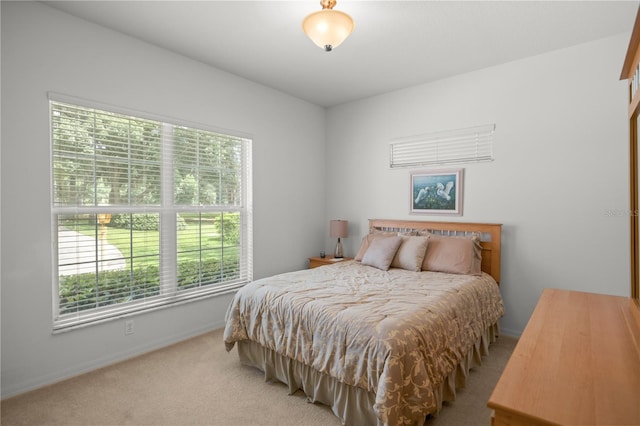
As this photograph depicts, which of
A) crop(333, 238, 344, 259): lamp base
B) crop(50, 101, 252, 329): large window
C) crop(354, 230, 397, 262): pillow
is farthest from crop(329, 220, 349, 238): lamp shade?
crop(50, 101, 252, 329): large window

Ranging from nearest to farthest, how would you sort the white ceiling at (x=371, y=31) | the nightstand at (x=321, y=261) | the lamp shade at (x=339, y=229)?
the white ceiling at (x=371, y=31)
the nightstand at (x=321, y=261)
the lamp shade at (x=339, y=229)

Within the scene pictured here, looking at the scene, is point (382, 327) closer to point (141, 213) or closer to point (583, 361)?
point (583, 361)

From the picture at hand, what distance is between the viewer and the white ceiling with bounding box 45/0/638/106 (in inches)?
99.2

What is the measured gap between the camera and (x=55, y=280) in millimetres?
2590

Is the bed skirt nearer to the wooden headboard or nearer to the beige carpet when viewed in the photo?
the beige carpet

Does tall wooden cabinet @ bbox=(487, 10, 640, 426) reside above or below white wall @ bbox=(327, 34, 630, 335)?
below

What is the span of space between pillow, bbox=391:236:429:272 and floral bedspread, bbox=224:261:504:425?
25cm

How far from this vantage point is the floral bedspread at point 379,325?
5.98 ft

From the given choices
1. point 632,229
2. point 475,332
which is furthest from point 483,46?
point 475,332

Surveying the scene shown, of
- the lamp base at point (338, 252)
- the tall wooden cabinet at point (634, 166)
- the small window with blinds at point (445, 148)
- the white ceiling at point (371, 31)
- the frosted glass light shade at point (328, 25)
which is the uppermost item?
the white ceiling at point (371, 31)

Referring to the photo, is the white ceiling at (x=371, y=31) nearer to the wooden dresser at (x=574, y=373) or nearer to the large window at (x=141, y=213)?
the large window at (x=141, y=213)

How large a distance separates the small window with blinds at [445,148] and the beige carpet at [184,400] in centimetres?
210

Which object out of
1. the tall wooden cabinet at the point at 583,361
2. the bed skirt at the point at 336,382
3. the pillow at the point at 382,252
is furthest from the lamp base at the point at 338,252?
the tall wooden cabinet at the point at 583,361

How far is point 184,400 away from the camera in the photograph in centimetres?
233
